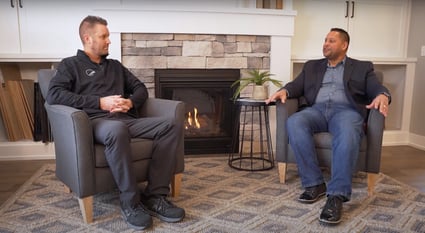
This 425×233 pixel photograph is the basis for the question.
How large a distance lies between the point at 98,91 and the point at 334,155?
1433mm

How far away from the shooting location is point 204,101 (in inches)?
138

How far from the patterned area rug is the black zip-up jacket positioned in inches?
23.1

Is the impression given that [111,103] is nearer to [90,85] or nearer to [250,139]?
[90,85]

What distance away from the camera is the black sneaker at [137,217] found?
1861 mm

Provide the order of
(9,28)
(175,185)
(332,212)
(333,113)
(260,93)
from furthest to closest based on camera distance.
A: (9,28) < (260,93) < (333,113) < (175,185) < (332,212)

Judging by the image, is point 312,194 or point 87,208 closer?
point 87,208

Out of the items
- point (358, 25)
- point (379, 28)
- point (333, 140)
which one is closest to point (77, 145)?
point (333, 140)

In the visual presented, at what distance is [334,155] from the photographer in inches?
86.2

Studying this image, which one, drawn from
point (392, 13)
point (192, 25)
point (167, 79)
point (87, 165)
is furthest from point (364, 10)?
point (87, 165)

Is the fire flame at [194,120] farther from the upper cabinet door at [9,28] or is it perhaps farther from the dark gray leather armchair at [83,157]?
the upper cabinet door at [9,28]

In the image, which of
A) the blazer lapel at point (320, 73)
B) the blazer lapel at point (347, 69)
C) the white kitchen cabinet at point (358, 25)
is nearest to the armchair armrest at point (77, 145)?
the blazer lapel at point (320, 73)

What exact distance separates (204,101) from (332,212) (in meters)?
1.80

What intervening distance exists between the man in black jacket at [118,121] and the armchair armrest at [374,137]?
1195 millimetres

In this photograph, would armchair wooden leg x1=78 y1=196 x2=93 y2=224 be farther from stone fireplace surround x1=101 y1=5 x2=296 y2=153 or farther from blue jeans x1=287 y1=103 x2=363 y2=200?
stone fireplace surround x1=101 y1=5 x2=296 y2=153
